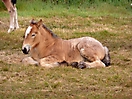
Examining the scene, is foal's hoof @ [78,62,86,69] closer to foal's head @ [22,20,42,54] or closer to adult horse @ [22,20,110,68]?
adult horse @ [22,20,110,68]

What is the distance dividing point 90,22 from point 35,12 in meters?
2.85

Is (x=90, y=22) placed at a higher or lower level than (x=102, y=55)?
lower

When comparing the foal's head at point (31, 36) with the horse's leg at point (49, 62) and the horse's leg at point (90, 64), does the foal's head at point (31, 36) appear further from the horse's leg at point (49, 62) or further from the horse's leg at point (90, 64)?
the horse's leg at point (90, 64)

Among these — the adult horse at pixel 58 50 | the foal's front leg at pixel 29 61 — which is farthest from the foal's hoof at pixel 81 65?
the foal's front leg at pixel 29 61

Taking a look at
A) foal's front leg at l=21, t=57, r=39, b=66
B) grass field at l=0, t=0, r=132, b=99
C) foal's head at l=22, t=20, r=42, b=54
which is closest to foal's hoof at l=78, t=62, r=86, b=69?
grass field at l=0, t=0, r=132, b=99

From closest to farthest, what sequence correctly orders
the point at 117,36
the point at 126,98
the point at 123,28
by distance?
the point at 126,98, the point at 117,36, the point at 123,28

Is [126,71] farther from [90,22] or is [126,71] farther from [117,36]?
[90,22]

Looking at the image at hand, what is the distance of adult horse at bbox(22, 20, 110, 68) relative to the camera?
33.2 ft

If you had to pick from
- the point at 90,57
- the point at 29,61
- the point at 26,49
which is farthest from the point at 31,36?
the point at 90,57

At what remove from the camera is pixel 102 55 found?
10422mm

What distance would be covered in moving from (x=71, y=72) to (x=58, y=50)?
0.85 m

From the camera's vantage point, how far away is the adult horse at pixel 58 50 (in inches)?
399

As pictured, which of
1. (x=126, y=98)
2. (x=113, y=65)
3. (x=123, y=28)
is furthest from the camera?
(x=123, y=28)

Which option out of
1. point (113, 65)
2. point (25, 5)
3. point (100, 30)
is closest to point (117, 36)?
point (100, 30)
